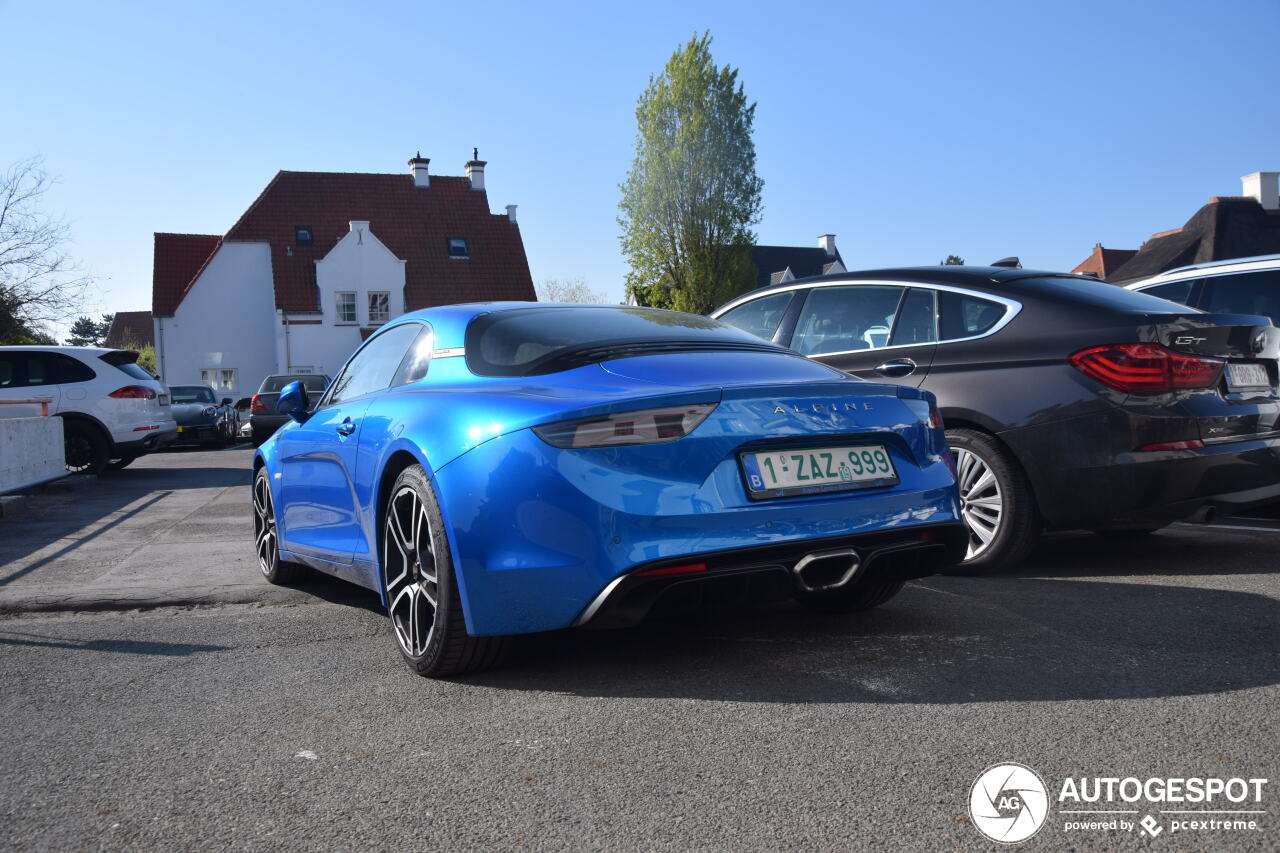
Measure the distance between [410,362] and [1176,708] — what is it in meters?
3.15

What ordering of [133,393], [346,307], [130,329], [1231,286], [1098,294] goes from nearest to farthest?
[1098,294] → [1231,286] → [133,393] → [346,307] → [130,329]

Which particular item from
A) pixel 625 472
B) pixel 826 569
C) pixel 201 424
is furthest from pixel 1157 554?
pixel 201 424

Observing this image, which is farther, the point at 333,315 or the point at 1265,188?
the point at 333,315

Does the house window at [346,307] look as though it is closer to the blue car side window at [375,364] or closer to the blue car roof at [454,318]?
the blue car side window at [375,364]

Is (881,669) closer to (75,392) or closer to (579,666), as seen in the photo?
(579,666)

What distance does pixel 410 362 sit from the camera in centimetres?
487

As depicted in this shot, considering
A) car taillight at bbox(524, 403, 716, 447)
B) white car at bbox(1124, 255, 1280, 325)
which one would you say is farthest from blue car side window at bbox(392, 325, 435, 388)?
white car at bbox(1124, 255, 1280, 325)

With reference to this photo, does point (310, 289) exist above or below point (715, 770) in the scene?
above

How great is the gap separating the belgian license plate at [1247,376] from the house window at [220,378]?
46852 millimetres

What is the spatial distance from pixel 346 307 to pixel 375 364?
43.1m

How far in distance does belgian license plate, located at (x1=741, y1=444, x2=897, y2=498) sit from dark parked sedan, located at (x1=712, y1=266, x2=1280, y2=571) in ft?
6.00

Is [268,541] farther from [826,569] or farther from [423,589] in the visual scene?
[826,569]

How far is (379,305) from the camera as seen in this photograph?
47281 mm

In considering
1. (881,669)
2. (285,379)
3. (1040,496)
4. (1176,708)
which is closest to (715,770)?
(881,669)
